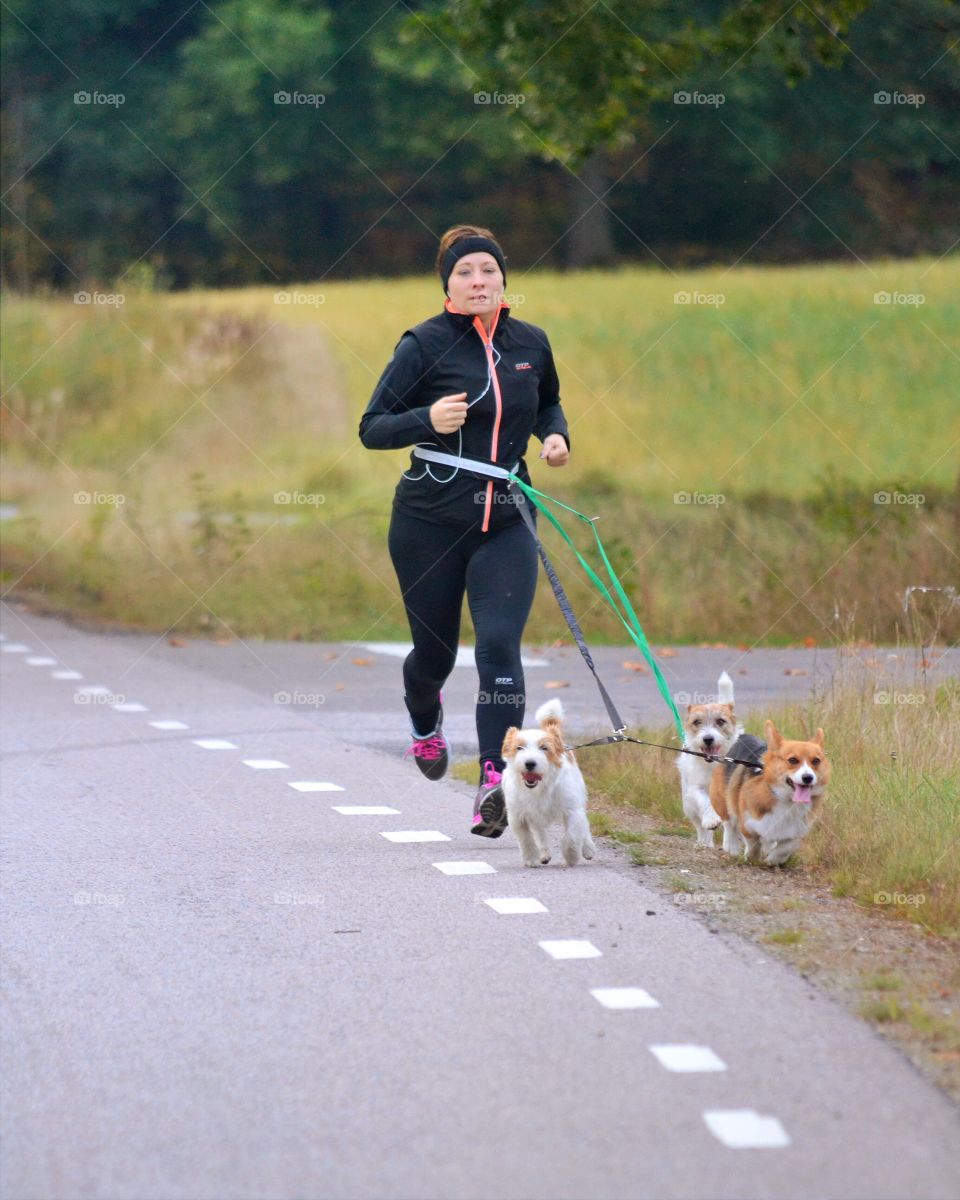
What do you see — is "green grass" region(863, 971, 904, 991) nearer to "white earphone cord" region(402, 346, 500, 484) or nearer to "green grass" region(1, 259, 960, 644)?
"white earphone cord" region(402, 346, 500, 484)

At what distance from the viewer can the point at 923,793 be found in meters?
8.73

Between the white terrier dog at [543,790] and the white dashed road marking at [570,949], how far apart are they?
1.19m

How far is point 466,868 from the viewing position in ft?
26.8

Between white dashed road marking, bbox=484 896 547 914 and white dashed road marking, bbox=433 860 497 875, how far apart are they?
0.56m

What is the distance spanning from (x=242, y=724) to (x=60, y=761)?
1.83 m

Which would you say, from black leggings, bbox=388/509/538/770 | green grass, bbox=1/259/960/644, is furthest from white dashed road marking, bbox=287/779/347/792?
green grass, bbox=1/259/960/644

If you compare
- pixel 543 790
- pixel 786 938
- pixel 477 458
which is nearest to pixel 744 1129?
pixel 786 938

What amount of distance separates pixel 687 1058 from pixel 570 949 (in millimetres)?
1361

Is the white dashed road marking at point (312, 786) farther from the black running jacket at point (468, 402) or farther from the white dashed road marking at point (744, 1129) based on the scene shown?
the white dashed road marking at point (744, 1129)

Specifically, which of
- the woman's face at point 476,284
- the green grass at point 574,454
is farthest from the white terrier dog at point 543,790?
the green grass at point 574,454

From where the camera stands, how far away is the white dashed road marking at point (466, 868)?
8.06 m

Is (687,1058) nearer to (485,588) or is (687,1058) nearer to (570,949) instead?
(570,949)

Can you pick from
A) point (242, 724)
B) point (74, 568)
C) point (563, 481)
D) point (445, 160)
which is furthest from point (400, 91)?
point (242, 724)

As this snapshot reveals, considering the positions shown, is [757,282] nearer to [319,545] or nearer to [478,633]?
[319,545]
